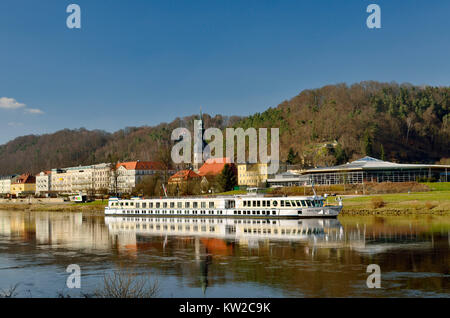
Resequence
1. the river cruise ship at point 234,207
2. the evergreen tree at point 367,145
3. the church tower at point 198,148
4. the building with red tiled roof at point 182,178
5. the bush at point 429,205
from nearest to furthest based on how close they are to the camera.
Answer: the river cruise ship at point 234,207, the bush at point 429,205, the building with red tiled roof at point 182,178, the evergreen tree at point 367,145, the church tower at point 198,148

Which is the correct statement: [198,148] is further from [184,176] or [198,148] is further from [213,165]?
[184,176]

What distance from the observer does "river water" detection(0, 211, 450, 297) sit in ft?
73.0

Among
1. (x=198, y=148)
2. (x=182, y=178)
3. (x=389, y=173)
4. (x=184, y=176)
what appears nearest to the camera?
(x=389, y=173)

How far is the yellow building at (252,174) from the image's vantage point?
400 feet

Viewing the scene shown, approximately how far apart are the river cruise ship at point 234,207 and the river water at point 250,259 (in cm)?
683

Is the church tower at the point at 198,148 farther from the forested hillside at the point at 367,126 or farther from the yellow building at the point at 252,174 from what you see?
the yellow building at the point at 252,174

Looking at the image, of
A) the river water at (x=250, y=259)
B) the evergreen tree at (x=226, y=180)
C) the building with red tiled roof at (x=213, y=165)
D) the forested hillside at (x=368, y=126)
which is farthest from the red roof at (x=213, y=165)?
the river water at (x=250, y=259)

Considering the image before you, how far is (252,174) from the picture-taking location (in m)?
134

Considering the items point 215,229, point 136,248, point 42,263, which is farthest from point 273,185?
point 42,263

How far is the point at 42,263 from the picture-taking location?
102 feet

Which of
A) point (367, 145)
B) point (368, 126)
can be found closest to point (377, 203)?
point (367, 145)

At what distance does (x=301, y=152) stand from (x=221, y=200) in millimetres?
86915

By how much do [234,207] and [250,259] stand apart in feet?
124
